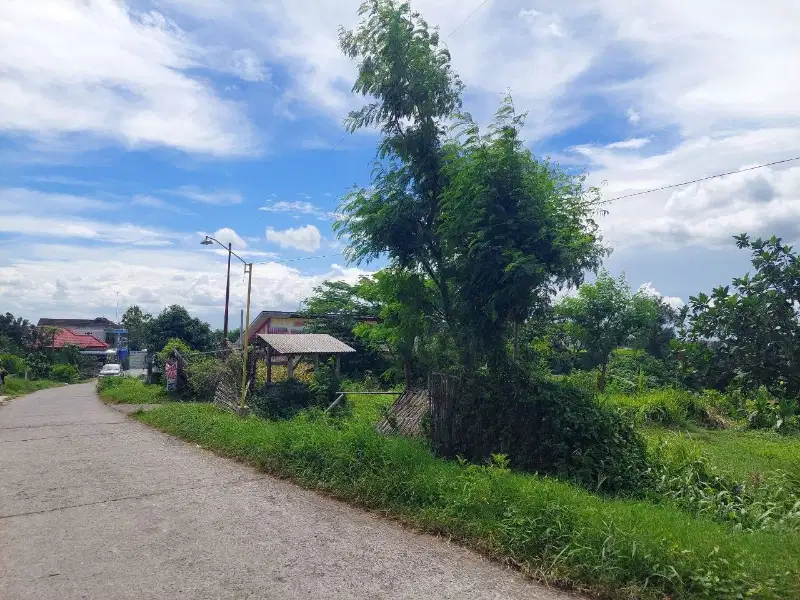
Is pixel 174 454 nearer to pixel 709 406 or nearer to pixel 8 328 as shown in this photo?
pixel 709 406

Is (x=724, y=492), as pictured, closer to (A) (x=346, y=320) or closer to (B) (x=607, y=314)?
(B) (x=607, y=314)

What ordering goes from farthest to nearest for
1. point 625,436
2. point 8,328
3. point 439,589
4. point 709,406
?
point 8,328 → point 709,406 → point 625,436 → point 439,589

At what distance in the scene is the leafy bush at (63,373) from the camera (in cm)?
4253

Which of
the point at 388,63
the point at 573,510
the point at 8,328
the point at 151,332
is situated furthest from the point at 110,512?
the point at 8,328

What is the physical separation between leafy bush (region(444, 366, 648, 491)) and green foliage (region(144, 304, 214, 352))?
27.1 meters

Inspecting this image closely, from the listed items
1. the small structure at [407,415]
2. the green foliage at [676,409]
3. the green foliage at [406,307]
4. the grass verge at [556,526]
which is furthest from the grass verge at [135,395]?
the green foliage at [676,409]

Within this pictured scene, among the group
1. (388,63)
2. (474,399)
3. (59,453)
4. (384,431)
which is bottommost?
(59,453)

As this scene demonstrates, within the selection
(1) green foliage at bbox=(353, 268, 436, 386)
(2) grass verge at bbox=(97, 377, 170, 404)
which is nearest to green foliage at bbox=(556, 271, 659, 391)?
(1) green foliage at bbox=(353, 268, 436, 386)

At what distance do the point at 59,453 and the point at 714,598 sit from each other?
35.0 feet

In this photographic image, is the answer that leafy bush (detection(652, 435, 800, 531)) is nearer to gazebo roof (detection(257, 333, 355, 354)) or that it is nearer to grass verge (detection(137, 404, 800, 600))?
grass verge (detection(137, 404, 800, 600))

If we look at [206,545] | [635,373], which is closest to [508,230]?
[206,545]

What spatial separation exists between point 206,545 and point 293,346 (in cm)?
1091

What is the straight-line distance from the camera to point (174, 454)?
10383mm

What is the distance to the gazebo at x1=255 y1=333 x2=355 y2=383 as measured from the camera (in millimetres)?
15969
